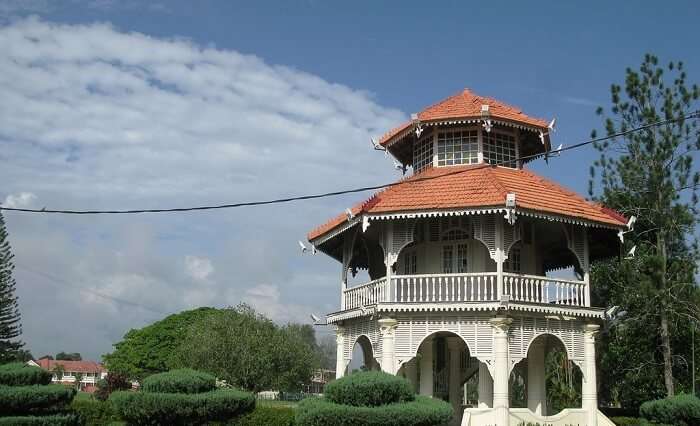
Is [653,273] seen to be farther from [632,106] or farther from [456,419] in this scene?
[456,419]

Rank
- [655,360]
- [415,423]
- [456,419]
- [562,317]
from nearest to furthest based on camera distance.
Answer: [415,423]
[562,317]
[456,419]
[655,360]

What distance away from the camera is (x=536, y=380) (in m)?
22.9

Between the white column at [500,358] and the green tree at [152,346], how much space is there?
2330 inches

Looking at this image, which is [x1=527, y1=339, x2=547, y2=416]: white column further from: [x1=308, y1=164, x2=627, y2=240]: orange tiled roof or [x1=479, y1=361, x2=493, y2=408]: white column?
[x1=308, y1=164, x2=627, y2=240]: orange tiled roof

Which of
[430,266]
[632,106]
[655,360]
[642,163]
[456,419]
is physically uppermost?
[632,106]

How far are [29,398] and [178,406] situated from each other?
4376mm

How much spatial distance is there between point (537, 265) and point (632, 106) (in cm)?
841

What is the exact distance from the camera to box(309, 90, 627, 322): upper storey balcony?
20.3 meters

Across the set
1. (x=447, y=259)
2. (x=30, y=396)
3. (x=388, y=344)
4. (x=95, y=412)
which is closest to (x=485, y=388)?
(x=388, y=344)

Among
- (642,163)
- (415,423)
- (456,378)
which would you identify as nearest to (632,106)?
(642,163)

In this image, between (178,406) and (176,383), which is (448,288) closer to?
(176,383)

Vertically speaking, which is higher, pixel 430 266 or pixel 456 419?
pixel 430 266

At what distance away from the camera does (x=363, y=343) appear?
2753cm

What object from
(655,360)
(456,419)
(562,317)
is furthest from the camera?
(655,360)
